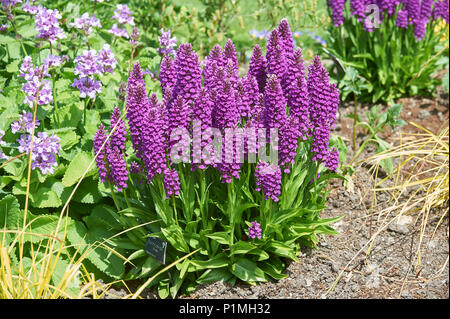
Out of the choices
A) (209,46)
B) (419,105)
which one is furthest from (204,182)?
(419,105)

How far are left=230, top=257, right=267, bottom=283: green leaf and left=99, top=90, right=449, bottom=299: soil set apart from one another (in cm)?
11

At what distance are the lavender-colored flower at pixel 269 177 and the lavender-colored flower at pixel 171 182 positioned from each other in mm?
476

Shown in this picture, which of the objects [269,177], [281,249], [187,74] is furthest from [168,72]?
[281,249]

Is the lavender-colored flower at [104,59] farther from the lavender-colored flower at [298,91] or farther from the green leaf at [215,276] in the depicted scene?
the green leaf at [215,276]

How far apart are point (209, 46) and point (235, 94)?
9.35ft

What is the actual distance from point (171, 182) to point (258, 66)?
3.07 feet

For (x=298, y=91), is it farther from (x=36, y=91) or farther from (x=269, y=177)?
(x=36, y=91)

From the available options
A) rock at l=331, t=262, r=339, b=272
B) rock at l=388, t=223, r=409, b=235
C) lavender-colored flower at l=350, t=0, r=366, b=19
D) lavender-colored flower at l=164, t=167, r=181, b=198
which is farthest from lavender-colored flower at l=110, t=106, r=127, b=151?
lavender-colored flower at l=350, t=0, r=366, b=19

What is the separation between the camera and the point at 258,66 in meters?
3.63

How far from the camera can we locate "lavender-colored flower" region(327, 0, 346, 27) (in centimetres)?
541

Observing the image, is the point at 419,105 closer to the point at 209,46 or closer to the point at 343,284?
the point at 209,46

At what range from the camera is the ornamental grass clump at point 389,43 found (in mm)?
5508

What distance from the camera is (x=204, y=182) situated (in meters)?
3.46
